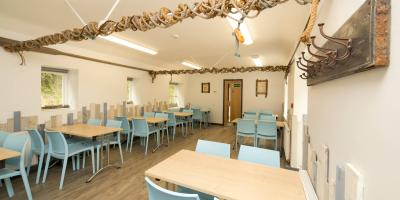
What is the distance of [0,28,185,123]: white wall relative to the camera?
294 centimetres

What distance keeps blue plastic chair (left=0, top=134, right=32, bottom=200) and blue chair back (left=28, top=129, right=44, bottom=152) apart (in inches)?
16.0

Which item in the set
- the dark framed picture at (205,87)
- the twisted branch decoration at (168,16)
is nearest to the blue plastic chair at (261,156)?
the twisted branch decoration at (168,16)

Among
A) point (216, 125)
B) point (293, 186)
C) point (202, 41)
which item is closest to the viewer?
point (293, 186)

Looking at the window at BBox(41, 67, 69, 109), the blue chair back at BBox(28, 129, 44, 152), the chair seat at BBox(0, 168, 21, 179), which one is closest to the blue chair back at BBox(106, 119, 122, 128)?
the blue chair back at BBox(28, 129, 44, 152)

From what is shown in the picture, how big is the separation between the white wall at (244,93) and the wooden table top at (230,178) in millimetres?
6094

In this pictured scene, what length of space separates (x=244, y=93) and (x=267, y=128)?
3909 mm

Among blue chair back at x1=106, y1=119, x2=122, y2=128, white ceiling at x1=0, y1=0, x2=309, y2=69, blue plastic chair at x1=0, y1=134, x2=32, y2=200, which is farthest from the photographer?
blue chair back at x1=106, y1=119, x2=122, y2=128

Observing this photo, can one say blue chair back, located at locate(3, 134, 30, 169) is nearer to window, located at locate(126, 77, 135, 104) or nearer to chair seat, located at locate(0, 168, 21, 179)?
chair seat, located at locate(0, 168, 21, 179)

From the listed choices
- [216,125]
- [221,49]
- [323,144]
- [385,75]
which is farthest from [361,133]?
[216,125]

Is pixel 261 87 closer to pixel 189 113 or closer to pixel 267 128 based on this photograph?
pixel 189 113

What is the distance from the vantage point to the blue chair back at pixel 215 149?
201cm

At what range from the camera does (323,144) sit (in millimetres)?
1156

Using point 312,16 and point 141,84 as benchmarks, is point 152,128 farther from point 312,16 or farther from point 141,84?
point 312,16

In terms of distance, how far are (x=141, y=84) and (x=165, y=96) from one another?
1407mm
